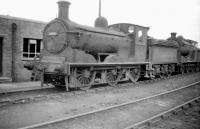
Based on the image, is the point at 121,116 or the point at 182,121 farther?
the point at 121,116

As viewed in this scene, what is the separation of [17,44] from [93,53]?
5468 millimetres

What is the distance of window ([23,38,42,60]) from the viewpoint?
42.5 ft

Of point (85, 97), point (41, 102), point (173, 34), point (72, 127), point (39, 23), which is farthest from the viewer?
point (173, 34)

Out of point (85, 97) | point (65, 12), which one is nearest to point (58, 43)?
point (65, 12)

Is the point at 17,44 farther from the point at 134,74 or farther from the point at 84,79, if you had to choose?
the point at 134,74

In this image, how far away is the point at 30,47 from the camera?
13.2 metres

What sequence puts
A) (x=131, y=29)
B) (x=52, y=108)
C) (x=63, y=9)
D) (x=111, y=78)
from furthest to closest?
(x=131, y=29) → (x=111, y=78) → (x=63, y=9) → (x=52, y=108)

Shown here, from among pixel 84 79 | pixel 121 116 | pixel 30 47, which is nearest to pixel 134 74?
pixel 84 79

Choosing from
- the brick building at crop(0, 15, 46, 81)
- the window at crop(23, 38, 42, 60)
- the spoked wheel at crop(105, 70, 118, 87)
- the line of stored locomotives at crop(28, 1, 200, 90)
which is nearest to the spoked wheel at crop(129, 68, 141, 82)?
the line of stored locomotives at crop(28, 1, 200, 90)

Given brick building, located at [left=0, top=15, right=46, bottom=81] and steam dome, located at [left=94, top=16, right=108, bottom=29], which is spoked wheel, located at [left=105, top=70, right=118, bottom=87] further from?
brick building, located at [left=0, top=15, right=46, bottom=81]

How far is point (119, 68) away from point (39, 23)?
6467 mm

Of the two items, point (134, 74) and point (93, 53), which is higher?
point (93, 53)

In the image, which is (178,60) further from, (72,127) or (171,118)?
(72,127)

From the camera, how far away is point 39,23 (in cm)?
1349
